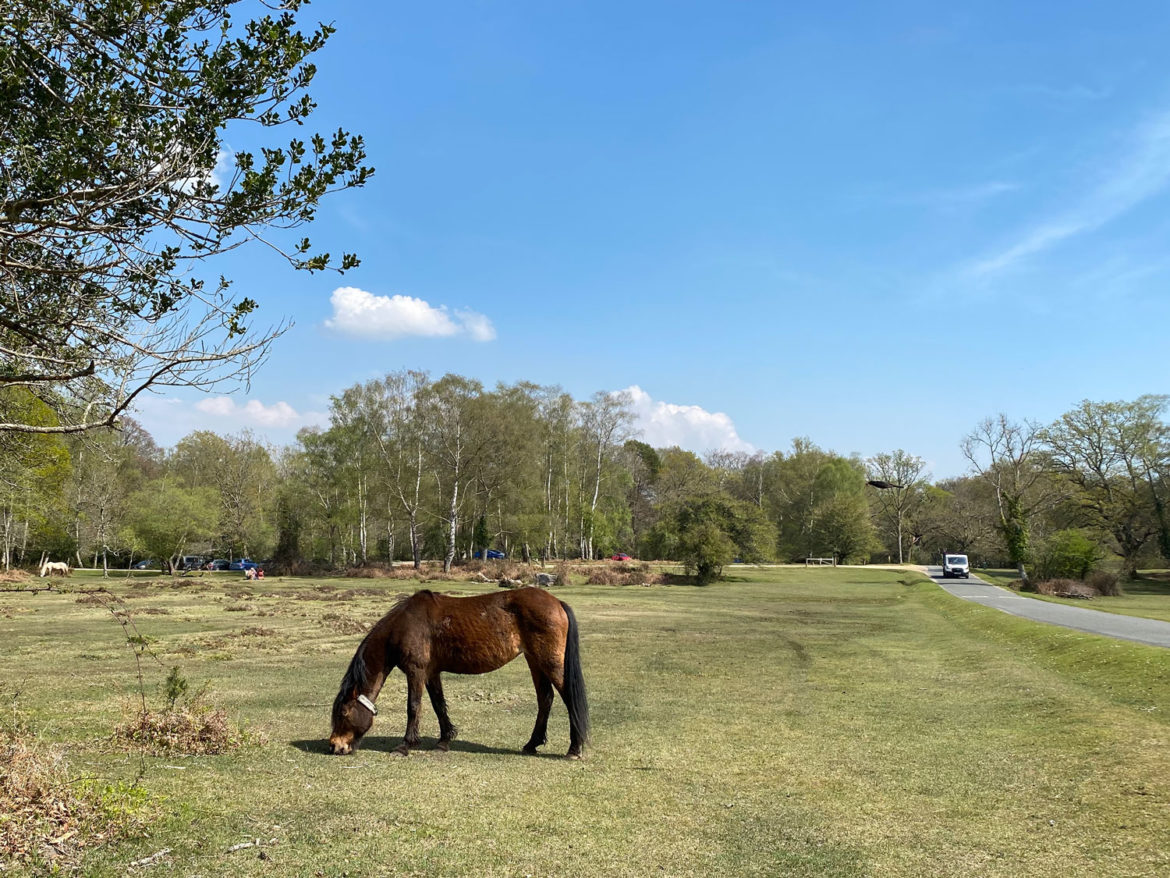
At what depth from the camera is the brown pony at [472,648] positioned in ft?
28.2

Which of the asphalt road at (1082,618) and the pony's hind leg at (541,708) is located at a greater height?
the pony's hind leg at (541,708)

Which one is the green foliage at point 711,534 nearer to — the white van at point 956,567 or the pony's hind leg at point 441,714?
the white van at point 956,567

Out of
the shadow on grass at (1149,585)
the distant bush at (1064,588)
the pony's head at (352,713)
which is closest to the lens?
the pony's head at (352,713)

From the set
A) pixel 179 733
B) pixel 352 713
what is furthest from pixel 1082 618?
pixel 179 733

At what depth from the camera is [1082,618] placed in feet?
82.4

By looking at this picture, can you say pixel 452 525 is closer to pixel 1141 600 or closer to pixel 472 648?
pixel 1141 600

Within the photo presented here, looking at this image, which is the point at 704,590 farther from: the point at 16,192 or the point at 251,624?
the point at 16,192

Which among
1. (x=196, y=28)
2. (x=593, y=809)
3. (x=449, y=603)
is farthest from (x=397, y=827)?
(x=196, y=28)

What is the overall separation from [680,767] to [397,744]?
11.4 feet

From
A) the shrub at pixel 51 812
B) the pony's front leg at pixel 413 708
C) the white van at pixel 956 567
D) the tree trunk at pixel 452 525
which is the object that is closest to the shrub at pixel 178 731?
the pony's front leg at pixel 413 708

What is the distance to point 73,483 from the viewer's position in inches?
2234

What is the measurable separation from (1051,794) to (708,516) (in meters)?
49.2

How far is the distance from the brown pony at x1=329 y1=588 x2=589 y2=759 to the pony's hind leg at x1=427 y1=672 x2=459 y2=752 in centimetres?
1

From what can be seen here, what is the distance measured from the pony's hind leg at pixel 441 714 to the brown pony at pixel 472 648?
0.5 inches
